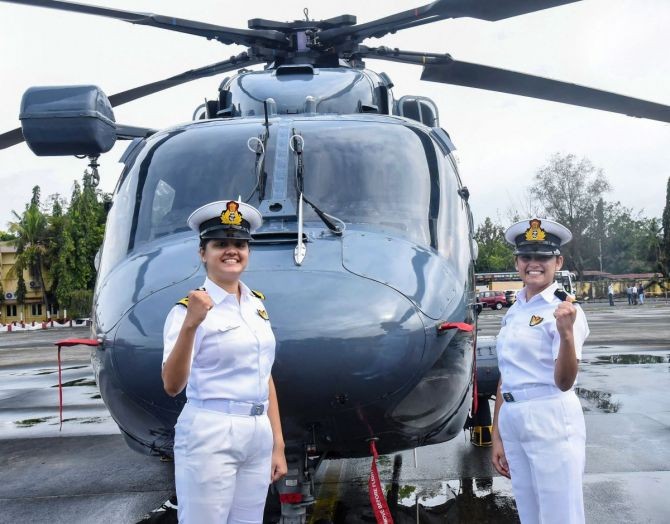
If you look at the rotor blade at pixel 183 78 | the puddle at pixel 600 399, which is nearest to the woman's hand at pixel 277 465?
the rotor blade at pixel 183 78

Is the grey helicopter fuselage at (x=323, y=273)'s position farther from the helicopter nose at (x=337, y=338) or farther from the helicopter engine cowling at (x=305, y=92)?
the helicopter engine cowling at (x=305, y=92)

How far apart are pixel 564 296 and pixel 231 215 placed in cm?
142

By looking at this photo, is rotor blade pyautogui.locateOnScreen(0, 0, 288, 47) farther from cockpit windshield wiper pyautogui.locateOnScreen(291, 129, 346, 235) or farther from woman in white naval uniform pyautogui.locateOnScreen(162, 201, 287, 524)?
woman in white naval uniform pyautogui.locateOnScreen(162, 201, 287, 524)

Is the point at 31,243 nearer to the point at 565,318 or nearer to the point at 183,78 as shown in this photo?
the point at 183,78

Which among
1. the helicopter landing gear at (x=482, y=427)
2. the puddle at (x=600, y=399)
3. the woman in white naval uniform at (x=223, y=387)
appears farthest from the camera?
the puddle at (x=600, y=399)

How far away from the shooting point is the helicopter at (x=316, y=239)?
3107mm

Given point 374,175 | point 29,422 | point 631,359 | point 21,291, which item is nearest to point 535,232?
point 374,175

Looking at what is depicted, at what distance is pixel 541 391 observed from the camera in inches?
121

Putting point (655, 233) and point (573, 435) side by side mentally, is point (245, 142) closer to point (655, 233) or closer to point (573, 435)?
point (573, 435)

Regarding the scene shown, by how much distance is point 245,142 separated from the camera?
14.6 ft

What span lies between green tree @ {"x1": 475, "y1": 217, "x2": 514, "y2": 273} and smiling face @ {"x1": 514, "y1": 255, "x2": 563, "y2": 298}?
243 ft

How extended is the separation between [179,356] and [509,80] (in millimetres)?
4633

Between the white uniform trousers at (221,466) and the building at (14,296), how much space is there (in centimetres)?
6469

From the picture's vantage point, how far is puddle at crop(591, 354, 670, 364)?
1352 cm
